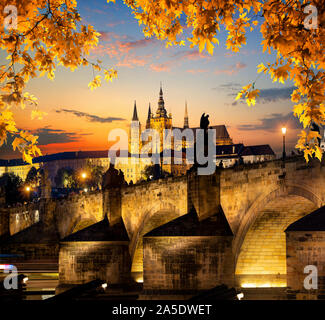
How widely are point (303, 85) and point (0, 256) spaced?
36.9 m

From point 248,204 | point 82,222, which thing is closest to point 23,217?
point 82,222

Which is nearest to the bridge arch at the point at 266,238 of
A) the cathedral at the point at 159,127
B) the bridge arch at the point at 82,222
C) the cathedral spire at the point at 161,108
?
the bridge arch at the point at 82,222

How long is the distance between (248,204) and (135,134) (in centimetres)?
16878

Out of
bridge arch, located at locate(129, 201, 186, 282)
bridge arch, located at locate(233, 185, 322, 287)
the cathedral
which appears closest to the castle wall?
bridge arch, located at locate(129, 201, 186, 282)

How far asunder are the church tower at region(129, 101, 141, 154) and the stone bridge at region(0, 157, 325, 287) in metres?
154

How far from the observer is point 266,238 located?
23.3m

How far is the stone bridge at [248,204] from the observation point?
66.5 feet

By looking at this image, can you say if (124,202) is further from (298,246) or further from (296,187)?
(298,246)

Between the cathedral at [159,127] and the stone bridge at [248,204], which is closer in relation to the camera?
the stone bridge at [248,204]

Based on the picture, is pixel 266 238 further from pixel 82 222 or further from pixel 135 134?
pixel 135 134

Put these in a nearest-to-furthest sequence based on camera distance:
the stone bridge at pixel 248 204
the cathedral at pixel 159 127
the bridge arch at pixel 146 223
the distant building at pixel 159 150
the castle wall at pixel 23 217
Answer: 1. the stone bridge at pixel 248 204
2. the bridge arch at pixel 146 223
3. the castle wall at pixel 23 217
4. the distant building at pixel 159 150
5. the cathedral at pixel 159 127

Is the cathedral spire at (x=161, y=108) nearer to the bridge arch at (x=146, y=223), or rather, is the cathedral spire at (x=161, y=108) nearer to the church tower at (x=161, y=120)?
the church tower at (x=161, y=120)

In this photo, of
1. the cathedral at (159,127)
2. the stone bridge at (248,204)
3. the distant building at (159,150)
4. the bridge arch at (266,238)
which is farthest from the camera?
the cathedral at (159,127)

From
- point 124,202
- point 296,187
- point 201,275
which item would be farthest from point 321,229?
point 124,202
